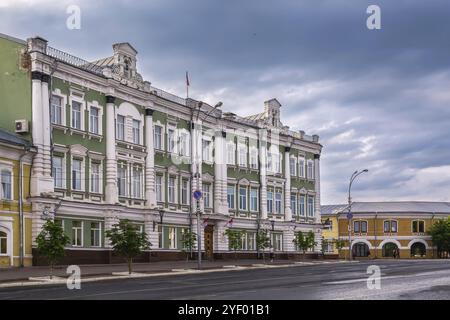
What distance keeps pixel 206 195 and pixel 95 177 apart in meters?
14.7

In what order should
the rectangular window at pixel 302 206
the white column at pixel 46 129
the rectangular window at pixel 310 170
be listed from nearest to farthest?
the white column at pixel 46 129 < the rectangular window at pixel 302 206 < the rectangular window at pixel 310 170

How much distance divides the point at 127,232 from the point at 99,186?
1062cm

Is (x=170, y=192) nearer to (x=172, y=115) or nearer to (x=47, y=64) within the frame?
(x=172, y=115)

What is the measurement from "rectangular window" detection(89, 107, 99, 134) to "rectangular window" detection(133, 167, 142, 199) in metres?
4.97

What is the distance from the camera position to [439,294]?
20594 mm

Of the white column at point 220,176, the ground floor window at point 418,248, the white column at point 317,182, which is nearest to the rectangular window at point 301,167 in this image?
the white column at point 317,182

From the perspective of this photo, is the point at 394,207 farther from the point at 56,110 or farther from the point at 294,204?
the point at 56,110

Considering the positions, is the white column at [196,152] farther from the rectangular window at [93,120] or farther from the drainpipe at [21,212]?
the drainpipe at [21,212]

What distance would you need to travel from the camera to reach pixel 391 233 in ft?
360

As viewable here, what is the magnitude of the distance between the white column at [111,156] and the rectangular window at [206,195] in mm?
12446

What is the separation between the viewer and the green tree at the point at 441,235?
10588cm

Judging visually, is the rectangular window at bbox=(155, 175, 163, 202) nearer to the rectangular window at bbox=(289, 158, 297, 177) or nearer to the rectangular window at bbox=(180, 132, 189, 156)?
the rectangular window at bbox=(180, 132, 189, 156)

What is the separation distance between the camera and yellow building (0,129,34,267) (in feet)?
136
